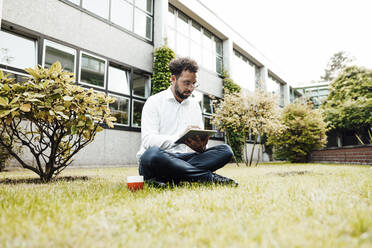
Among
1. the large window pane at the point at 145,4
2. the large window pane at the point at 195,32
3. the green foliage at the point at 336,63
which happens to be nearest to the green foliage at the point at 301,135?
the large window pane at the point at 195,32

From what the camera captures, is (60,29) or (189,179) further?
(60,29)

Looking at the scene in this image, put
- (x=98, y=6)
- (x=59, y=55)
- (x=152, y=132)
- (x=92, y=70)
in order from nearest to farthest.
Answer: (x=152, y=132) → (x=59, y=55) → (x=92, y=70) → (x=98, y=6)

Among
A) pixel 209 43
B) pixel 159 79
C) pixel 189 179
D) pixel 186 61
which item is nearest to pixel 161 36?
pixel 159 79

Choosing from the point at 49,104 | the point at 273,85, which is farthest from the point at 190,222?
the point at 273,85

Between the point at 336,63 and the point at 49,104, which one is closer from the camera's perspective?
the point at 49,104

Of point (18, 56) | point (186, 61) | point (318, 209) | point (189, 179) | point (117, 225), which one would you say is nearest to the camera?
point (117, 225)

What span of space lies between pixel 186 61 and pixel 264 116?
7341 mm

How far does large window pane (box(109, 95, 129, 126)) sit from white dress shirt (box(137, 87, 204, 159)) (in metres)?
5.25

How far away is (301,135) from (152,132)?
1060cm

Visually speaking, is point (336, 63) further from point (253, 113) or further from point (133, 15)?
point (133, 15)

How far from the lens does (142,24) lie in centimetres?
954

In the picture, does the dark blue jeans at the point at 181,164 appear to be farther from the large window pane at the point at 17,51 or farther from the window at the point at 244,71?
the window at the point at 244,71

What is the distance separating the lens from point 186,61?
9.90 ft

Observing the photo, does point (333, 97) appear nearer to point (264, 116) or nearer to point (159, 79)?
point (264, 116)
